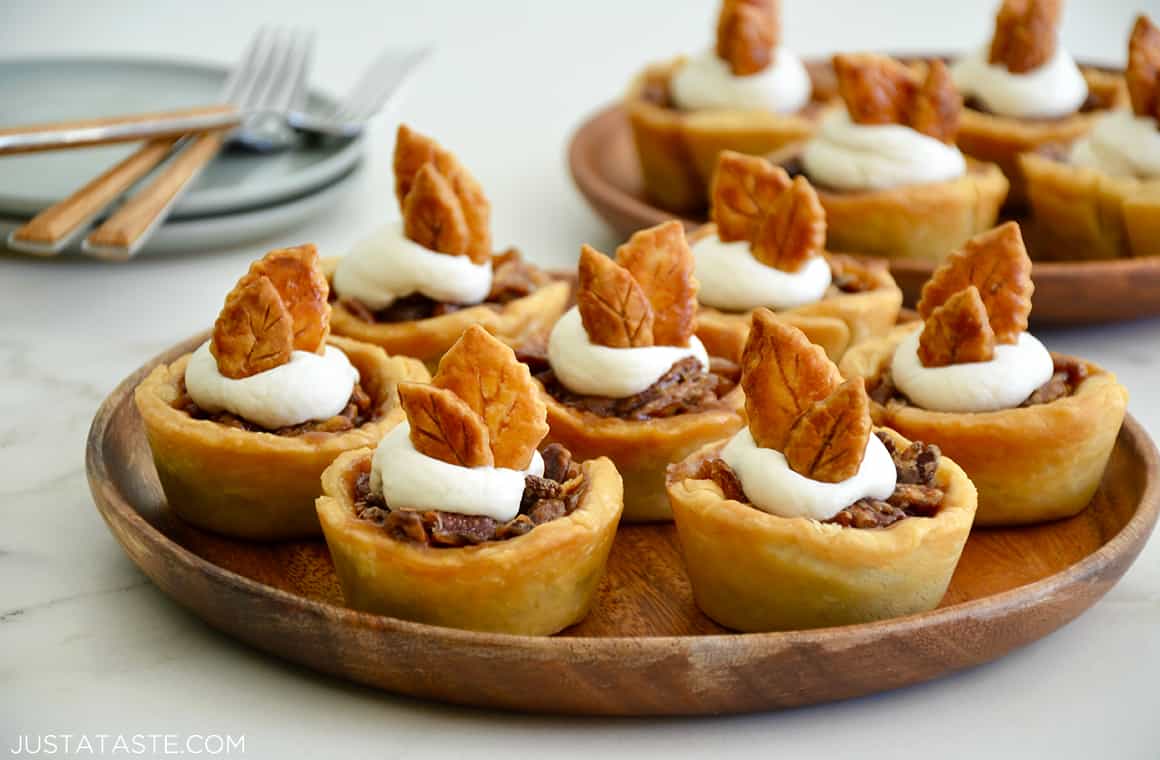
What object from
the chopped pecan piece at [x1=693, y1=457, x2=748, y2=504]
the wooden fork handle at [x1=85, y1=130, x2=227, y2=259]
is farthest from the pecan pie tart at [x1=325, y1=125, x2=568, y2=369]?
the chopped pecan piece at [x1=693, y1=457, x2=748, y2=504]

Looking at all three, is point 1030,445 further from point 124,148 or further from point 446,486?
point 124,148

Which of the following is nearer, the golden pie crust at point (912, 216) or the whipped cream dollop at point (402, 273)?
the whipped cream dollop at point (402, 273)

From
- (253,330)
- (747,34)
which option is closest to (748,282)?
(253,330)

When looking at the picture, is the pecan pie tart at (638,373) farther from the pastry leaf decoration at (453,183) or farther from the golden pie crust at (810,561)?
the pastry leaf decoration at (453,183)

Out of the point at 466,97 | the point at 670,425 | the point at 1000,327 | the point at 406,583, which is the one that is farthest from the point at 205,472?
the point at 466,97

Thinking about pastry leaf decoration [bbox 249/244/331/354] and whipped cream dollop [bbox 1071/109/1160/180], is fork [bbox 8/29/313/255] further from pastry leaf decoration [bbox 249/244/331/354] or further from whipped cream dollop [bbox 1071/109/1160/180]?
whipped cream dollop [bbox 1071/109/1160/180]

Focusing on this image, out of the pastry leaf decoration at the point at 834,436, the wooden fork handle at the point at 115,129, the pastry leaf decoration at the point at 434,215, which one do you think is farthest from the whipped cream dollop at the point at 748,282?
the wooden fork handle at the point at 115,129
